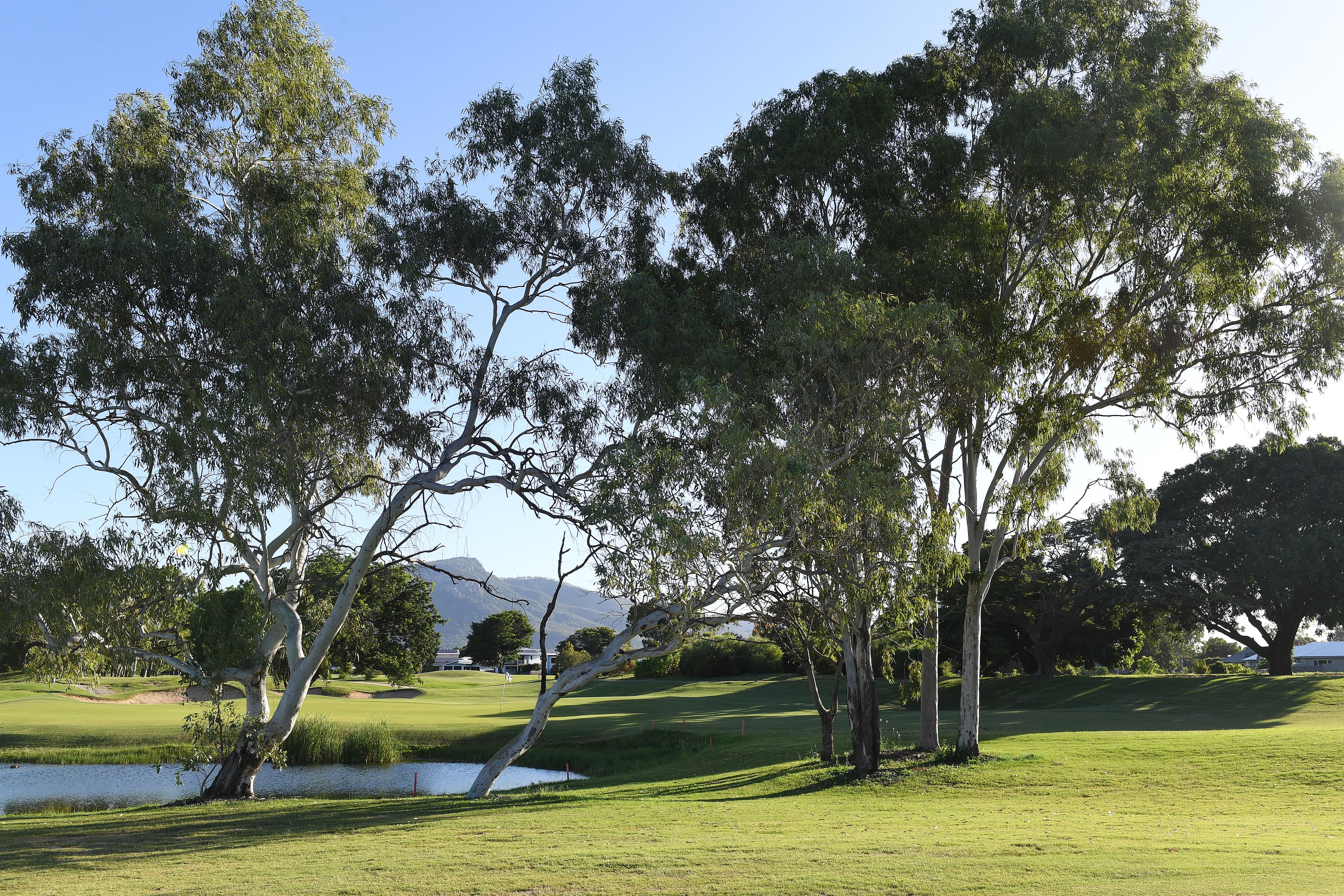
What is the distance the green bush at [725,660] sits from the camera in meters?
58.3

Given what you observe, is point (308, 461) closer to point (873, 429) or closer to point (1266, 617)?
point (873, 429)

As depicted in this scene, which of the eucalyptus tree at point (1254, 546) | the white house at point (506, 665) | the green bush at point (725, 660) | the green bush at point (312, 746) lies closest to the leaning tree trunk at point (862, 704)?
the green bush at point (312, 746)

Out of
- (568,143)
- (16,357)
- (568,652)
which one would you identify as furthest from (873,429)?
(568,652)

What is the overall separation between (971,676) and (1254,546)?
26.3 meters

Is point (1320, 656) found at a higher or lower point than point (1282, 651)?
lower

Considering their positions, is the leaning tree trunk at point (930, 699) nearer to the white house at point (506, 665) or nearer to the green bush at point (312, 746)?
the green bush at point (312, 746)

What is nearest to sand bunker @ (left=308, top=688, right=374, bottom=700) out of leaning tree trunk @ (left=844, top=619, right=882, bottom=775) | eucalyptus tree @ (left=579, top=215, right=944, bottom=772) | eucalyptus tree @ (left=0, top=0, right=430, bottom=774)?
eucalyptus tree @ (left=0, top=0, right=430, bottom=774)

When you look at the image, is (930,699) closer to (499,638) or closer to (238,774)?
(238,774)

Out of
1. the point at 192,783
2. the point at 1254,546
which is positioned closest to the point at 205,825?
the point at 192,783

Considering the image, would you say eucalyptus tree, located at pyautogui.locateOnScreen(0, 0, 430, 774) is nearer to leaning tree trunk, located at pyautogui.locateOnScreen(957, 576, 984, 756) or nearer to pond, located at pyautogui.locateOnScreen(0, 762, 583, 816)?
pond, located at pyautogui.locateOnScreen(0, 762, 583, 816)

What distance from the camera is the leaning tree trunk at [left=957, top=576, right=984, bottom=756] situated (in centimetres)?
2052

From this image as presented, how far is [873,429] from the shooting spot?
1736 centimetres

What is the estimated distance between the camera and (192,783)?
2439 cm

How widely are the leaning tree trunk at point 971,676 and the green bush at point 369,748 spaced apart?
16904 mm
